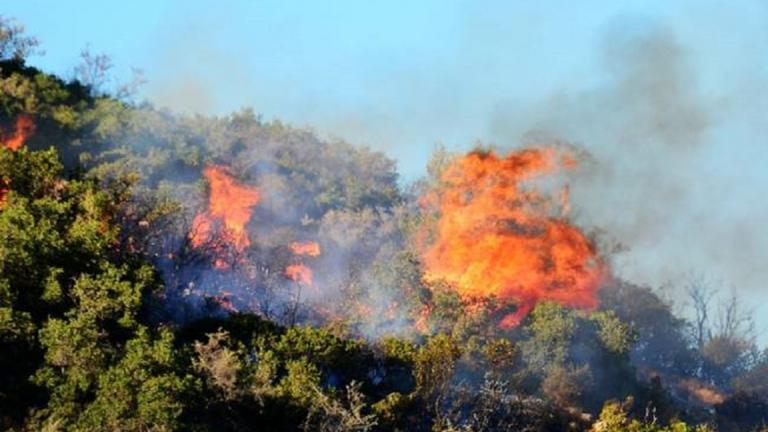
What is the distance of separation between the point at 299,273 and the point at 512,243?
15769 mm

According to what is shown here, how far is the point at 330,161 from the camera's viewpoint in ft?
333

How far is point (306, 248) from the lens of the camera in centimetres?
8750

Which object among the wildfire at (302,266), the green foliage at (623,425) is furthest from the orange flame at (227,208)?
the green foliage at (623,425)

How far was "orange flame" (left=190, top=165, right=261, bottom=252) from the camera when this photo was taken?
81.5 meters

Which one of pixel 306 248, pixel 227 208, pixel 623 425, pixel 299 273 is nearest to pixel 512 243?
pixel 299 273

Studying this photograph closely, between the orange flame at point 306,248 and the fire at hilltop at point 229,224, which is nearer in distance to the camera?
the fire at hilltop at point 229,224

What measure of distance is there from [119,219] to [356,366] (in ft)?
53.6

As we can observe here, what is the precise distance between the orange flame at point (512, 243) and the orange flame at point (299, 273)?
26.7 feet

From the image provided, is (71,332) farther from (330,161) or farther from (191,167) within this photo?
(330,161)

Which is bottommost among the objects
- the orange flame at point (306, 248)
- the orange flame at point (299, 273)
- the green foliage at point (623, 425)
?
the green foliage at point (623, 425)

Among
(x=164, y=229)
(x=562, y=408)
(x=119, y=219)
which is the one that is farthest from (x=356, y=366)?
(x=164, y=229)

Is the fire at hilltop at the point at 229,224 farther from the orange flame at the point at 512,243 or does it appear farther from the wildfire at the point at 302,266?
the orange flame at the point at 512,243

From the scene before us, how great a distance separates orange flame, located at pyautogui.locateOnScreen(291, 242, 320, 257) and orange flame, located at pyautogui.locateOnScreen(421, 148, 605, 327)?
8993 mm

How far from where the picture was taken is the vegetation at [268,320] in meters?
40.9
